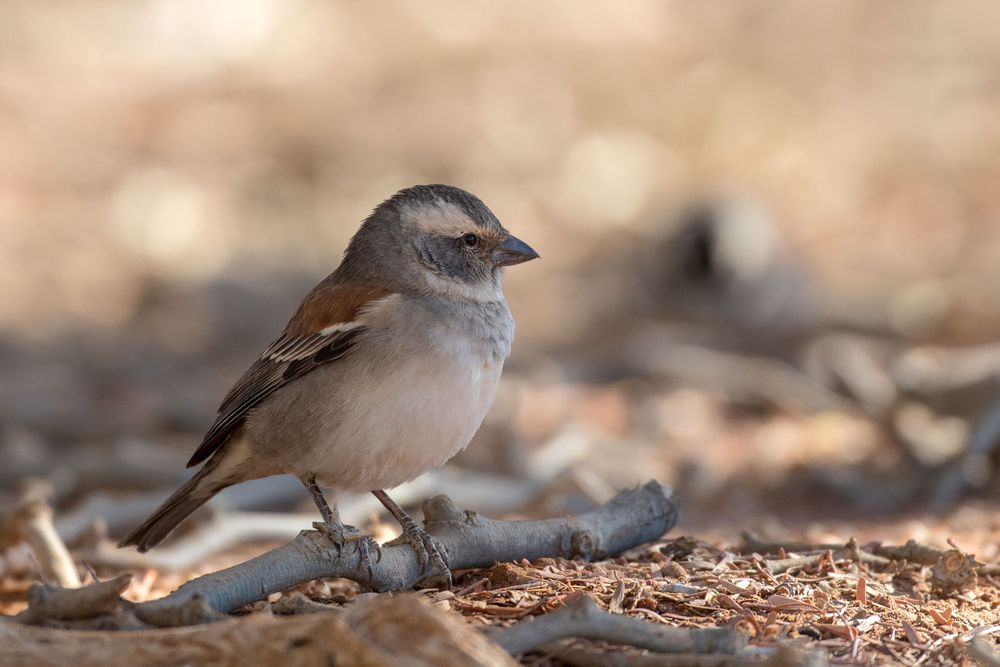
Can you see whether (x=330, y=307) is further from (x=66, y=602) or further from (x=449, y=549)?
(x=66, y=602)

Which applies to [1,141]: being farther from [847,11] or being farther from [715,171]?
[847,11]

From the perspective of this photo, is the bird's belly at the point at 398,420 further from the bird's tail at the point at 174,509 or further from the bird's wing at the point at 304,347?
the bird's tail at the point at 174,509

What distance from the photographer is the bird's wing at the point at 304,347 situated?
206 inches

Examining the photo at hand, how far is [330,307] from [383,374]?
650 mm

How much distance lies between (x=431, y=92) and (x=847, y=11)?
299 inches

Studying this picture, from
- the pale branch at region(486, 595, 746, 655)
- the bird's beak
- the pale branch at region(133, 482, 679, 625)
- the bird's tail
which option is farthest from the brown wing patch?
the pale branch at region(486, 595, 746, 655)

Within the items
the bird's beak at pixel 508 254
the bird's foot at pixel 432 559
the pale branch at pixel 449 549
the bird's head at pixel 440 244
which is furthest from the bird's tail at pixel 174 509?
the bird's beak at pixel 508 254

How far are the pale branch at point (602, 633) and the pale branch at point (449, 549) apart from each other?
99cm

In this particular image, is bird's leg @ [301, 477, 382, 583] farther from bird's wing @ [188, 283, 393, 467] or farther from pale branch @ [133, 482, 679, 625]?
bird's wing @ [188, 283, 393, 467]

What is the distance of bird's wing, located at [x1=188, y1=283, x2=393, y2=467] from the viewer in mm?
5230

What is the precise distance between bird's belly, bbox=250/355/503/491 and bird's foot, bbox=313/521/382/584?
554 millimetres

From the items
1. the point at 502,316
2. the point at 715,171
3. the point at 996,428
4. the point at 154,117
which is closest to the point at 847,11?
the point at 715,171

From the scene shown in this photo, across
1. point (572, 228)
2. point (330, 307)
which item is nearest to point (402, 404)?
point (330, 307)

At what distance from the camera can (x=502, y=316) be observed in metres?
5.39
